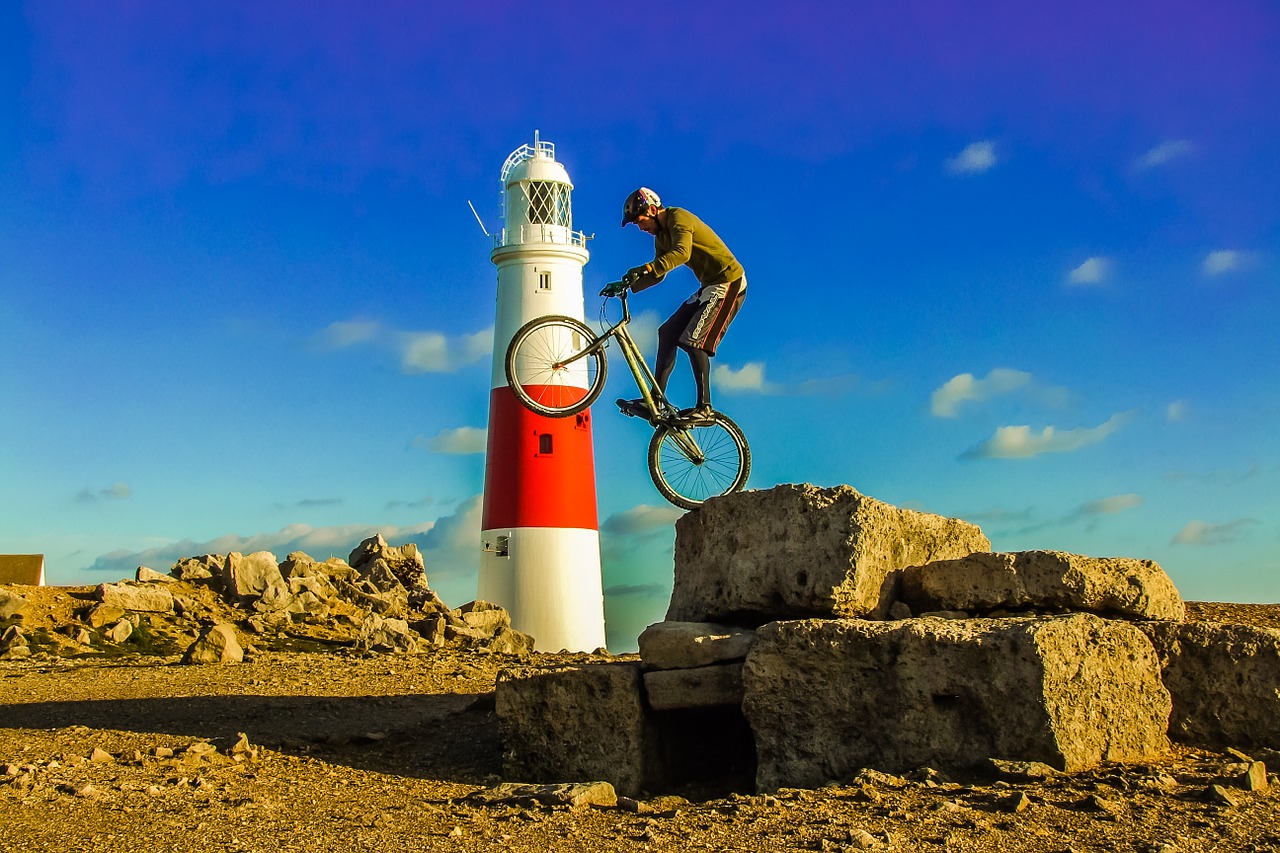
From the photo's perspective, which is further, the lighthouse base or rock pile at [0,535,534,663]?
the lighthouse base

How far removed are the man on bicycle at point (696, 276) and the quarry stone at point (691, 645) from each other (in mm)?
2346

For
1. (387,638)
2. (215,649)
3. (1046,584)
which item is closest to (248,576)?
(387,638)

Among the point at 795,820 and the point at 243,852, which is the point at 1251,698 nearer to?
the point at 795,820

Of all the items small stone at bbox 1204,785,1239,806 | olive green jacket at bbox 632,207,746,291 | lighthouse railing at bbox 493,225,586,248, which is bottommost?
small stone at bbox 1204,785,1239,806

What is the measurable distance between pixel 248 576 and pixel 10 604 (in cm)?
375

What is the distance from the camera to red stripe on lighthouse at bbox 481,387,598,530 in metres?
26.5

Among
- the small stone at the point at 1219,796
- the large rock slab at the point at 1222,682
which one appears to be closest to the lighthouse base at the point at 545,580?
the large rock slab at the point at 1222,682

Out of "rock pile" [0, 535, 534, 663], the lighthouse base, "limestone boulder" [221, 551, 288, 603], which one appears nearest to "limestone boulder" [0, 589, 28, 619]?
"rock pile" [0, 535, 534, 663]

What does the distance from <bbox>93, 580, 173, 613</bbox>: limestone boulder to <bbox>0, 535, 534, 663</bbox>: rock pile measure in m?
0.02

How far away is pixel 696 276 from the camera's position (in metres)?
12.8

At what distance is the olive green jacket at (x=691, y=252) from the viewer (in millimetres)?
12258

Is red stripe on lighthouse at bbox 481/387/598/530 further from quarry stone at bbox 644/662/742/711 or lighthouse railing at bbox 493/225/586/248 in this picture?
quarry stone at bbox 644/662/742/711

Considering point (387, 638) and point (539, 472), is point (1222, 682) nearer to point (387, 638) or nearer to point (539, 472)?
point (387, 638)

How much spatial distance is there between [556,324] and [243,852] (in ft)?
20.1
